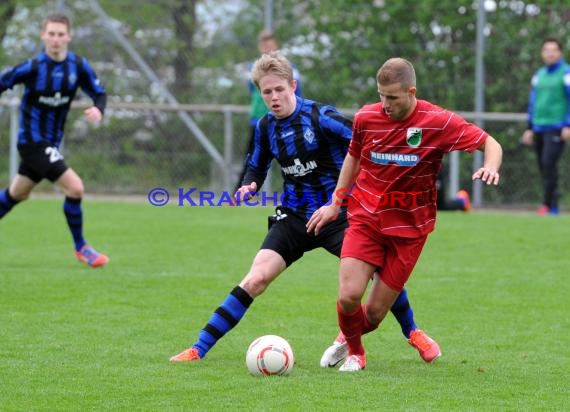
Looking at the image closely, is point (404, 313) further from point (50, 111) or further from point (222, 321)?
point (50, 111)

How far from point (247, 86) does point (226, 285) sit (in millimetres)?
7852

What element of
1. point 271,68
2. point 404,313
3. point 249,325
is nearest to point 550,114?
point 249,325

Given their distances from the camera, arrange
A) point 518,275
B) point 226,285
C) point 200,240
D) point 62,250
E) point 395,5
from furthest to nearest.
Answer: point 395,5, point 200,240, point 62,250, point 518,275, point 226,285

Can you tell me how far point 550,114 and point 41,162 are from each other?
6.89 meters

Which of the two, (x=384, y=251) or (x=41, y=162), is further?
(x=41, y=162)

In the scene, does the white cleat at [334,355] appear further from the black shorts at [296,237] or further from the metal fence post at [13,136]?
the metal fence post at [13,136]

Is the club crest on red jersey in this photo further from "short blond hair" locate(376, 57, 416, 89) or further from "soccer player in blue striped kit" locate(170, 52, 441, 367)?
"soccer player in blue striped kit" locate(170, 52, 441, 367)

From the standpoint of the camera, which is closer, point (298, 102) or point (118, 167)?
point (298, 102)

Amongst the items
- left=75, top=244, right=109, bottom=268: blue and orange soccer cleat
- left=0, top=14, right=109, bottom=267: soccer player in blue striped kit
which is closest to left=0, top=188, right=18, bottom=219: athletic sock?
left=0, top=14, right=109, bottom=267: soccer player in blue striped kit

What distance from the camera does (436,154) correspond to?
18.7ft

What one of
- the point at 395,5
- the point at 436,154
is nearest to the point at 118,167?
the point at 395,5

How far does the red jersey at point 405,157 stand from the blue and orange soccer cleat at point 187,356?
44.6 inches

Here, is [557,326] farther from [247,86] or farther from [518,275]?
[247,86]

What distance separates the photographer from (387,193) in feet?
19.0
